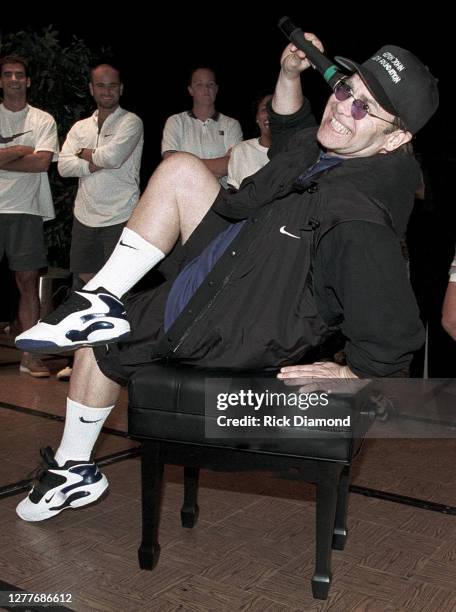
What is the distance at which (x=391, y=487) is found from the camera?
2.50 m

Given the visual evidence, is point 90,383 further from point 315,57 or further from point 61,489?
point 315,57

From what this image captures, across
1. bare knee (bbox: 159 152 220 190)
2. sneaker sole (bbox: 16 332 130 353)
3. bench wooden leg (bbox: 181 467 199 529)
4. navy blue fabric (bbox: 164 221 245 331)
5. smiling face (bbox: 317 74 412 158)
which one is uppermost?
smiling face (bbox: 317 74 412 158)

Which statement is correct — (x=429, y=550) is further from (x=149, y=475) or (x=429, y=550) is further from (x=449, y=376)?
(x=449, y=376)

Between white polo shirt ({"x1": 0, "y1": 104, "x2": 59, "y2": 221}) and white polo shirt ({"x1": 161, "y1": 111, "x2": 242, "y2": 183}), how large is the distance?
0.61m

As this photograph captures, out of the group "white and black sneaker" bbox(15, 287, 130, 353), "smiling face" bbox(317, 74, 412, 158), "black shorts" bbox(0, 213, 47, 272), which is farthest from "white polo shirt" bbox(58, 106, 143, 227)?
"smiling face" bbox(317, 74, 412, 158)

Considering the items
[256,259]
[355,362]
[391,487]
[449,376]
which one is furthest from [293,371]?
[449,376]

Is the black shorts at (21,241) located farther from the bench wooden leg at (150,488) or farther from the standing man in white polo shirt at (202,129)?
the bench wooden leg at (150,488)

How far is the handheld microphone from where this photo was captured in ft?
6.12

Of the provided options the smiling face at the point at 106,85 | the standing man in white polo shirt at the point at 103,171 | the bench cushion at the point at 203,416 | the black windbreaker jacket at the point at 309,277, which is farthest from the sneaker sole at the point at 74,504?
the smiling face at the point at 106,85

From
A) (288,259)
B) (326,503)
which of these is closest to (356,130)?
(288,259)

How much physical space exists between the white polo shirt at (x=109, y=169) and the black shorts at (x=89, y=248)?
47 mm

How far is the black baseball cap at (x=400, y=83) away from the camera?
1.75 meters

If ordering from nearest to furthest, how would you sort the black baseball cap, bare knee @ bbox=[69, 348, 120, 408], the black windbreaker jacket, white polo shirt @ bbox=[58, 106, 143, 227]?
the black windbreaker jacket → the black baseball cap → bare knee @ bbox=[69, 348, 120, 408] → white polo shirt @ bbox=[58, 106, 143, 227]

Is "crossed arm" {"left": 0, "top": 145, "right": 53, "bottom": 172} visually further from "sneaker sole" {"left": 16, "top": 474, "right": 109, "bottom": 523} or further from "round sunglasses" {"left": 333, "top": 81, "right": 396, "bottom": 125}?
"round sunglasses" {"left": 333, "top": 81, "right": 396, "bottom": 125}
